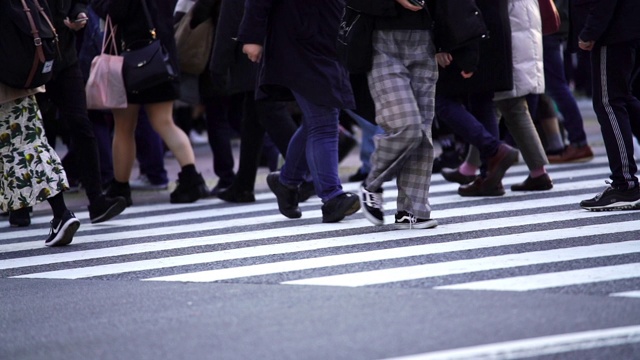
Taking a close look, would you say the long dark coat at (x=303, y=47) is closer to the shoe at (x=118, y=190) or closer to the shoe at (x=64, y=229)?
the shoe at (x=64, y=229)

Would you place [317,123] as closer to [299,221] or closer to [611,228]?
[299,221]

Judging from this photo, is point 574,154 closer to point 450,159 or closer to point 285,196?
point 450,159

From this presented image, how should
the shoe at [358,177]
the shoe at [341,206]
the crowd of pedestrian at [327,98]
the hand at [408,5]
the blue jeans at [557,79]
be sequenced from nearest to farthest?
1. the hand at [408,5]
2. the crowd of pedestrian at [327,98]
3. the shoe at [341,206]
4. the shoe at [358,177]
5. the blue jeans at [557,79]

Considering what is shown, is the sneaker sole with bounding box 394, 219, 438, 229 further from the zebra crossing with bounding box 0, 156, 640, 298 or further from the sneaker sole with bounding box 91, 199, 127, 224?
the sneaker sole with bounding box 91, 199, 127, 224

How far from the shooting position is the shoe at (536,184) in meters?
9.48

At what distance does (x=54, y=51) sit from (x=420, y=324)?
355cm

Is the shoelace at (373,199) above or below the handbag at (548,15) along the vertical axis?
below

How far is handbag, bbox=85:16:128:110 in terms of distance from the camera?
30.5 feet

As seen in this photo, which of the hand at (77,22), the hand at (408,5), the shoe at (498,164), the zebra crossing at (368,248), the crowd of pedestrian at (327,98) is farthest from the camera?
the shoe at (498,164)

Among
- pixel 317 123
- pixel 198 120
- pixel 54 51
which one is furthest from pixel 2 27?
pixel 198 120

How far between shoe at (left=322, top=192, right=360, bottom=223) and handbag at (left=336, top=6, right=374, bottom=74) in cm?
88

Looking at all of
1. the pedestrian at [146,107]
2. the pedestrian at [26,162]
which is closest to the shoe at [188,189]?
the pedestrian at [146,107]

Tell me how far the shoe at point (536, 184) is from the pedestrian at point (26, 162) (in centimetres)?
339

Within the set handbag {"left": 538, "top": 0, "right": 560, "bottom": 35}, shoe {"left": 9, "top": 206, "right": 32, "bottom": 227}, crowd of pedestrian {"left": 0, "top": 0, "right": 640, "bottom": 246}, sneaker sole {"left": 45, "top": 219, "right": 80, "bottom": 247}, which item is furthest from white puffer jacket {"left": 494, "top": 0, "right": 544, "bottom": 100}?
shoe {"left": 9, "top": 206, "right": 32, "bottom": 227}
